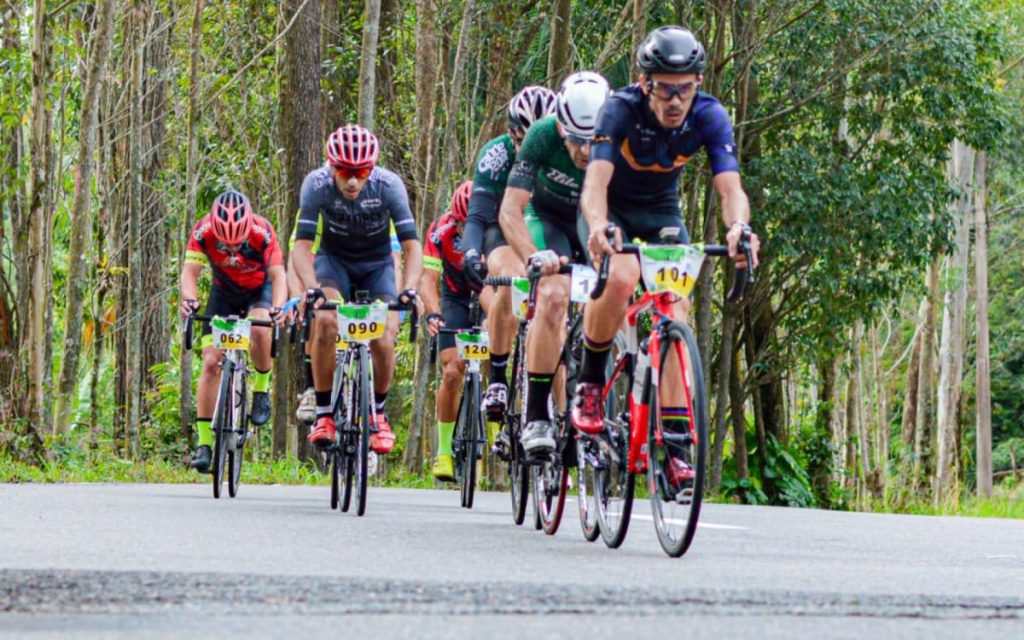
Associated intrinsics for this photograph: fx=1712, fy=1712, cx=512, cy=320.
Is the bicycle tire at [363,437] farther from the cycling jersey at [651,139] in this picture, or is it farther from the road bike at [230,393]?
the cycling jersey at [651,139]

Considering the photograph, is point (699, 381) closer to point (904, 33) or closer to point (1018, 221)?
point (904, 33)

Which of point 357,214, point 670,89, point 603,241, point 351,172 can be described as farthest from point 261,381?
point 603,241

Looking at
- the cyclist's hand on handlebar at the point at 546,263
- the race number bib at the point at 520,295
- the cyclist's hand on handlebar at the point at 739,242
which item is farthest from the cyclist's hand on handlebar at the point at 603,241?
the race number bib at the point at 520,295

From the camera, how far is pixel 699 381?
6973 mm

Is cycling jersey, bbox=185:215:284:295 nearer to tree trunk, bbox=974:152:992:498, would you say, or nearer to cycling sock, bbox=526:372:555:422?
cycling sock, bbox=526:372:555:422

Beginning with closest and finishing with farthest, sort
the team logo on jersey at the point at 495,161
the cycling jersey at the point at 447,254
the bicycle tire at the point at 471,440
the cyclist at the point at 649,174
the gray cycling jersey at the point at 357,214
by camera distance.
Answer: the cyclist at the point at 649,174
the team logo on jersey at the point at 495,161
the gray cycling jersey at the point at 357,214
the bicycle tire at the point at 471,440
the cycling jersey at the point at 447,254

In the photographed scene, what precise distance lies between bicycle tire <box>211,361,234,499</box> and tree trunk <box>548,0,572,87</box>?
8639 millimetres

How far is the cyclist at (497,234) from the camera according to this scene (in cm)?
1055

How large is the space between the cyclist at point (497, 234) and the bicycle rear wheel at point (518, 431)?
503 mm

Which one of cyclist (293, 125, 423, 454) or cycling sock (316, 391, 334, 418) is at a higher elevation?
cyclist (293, 125, 423, 454)

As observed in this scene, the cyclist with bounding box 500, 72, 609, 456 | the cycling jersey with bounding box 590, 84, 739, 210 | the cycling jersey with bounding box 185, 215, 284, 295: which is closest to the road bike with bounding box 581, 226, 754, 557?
the cycling jersey with bounding box 590, 84, 739, 210

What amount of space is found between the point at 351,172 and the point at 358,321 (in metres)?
1.16

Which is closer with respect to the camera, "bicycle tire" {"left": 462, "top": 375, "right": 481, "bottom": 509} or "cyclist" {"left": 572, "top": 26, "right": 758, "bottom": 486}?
"cyclist" {"left": 572, "top": 26, "right": 758, "bottom": 486}

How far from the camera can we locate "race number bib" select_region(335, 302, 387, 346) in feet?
36.3
